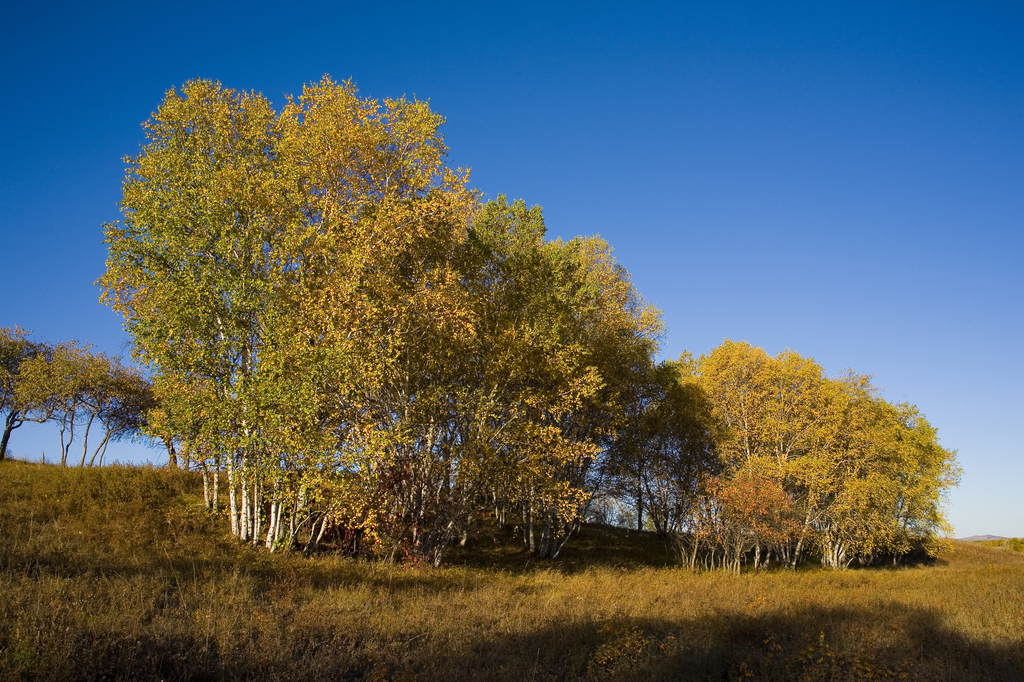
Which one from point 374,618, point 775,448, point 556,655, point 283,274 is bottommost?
point 556,655

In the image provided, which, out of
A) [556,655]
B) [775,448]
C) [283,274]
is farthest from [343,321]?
[775,448]

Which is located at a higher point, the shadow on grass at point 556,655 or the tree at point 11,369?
the tree at point 11,369

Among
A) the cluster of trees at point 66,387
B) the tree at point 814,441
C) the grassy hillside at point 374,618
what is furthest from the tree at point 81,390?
the tree at point 814,441

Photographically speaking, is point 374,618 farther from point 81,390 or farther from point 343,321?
point 81,390

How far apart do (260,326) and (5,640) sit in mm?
9782

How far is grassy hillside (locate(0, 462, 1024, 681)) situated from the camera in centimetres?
809

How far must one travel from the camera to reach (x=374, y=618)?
1039cm

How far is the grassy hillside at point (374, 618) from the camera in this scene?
8.09 metres

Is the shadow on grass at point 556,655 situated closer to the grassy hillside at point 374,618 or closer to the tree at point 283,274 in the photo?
the grassy hillside at point 374,618

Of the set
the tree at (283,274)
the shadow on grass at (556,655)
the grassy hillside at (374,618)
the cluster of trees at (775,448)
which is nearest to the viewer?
the shadow on grass at (556,655)

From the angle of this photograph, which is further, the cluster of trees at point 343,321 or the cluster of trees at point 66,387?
the cluster of trees at point 66,387

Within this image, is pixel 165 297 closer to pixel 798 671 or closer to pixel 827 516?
pixel 798 671

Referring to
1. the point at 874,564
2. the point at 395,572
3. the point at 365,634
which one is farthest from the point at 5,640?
the point at 874,564

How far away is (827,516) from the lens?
109ft
